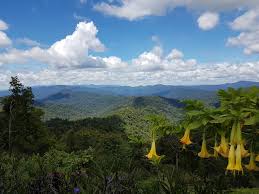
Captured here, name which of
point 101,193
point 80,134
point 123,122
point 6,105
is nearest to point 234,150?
point 101,193

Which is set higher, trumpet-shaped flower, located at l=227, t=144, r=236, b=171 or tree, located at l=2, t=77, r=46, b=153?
trumpet-shaped flower, located at l=227, t=144, r=236, b=171

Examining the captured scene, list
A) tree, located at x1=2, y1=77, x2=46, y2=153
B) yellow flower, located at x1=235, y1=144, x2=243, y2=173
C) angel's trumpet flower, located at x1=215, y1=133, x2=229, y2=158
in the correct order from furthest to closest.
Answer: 1. tree, located at x1=2, y1=77, x2=46, y2=153
2. angel's trumpet flower, located at x1=215, y1=133, x2=229, y2=158
3. yellow flower, located at x1=235, y1=144, x2=243, y2=173

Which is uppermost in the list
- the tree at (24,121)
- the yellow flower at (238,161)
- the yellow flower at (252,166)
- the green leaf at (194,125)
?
the green leaf at (194,125)

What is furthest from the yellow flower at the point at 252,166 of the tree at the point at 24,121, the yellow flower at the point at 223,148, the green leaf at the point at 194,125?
the tree at the point at 24,121

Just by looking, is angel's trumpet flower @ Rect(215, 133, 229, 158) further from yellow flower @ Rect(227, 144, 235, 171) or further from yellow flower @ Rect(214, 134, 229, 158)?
yellow flower @ Rect(227, 144, 235, 171)

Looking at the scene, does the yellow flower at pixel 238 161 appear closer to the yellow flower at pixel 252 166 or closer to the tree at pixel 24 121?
the yellow flower at pixel 252 166

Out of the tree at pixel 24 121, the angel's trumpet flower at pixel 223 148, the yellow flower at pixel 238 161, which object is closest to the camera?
the yellow flower at pixel 238 161

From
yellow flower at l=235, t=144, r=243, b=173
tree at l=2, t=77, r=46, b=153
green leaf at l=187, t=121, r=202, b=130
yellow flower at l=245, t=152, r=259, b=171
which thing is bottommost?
tree at l=2, t=77, r=46, b=153

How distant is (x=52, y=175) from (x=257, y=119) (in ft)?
7.82

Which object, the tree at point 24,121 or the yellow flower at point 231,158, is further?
the tree at point 24,121

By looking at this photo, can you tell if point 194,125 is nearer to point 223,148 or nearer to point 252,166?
point 223,148

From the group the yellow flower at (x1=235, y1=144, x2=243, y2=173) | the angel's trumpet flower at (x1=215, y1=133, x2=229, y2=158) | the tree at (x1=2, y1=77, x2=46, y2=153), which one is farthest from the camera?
the tree at (x1=2, y1=77, x2=46, y2=153)

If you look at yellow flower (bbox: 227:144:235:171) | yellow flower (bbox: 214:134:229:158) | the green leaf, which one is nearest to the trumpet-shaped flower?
yellow flower (bbox: 227:144:235:171)

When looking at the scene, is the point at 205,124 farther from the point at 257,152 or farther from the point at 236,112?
the point at 257,152
